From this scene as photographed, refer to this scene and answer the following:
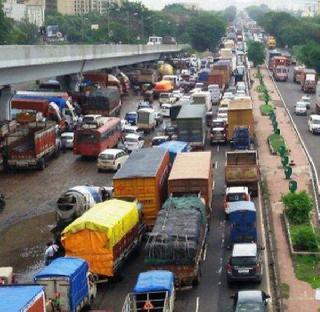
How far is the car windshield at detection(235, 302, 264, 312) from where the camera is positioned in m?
19.1

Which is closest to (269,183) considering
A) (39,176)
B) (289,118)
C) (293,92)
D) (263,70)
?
(39,176)

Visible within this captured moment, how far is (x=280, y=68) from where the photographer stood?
305 feet

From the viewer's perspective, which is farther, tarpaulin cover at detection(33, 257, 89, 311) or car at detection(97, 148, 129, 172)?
car at detection(97, 148, 129, 172)

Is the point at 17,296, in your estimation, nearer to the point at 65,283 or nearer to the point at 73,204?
the point at 65,283

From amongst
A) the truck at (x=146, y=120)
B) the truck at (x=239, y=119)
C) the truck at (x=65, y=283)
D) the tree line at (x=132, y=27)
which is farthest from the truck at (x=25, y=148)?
the tree line at (x=132, y=27)

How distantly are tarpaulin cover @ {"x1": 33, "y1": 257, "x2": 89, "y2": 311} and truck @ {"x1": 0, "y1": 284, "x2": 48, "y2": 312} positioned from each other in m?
2.64

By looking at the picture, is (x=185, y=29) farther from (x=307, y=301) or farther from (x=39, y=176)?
(x=307, y=301)

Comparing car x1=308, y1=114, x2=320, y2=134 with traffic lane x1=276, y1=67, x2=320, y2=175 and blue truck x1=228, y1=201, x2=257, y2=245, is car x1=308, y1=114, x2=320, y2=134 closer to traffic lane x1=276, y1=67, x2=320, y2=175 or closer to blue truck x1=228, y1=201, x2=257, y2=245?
traffic lane x1=276, y1=67, x2=320, y2=175

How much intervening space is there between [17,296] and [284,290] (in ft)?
29.4

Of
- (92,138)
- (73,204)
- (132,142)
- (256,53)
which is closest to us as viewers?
(73,204)

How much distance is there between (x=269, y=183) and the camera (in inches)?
1425

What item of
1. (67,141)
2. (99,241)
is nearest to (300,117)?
(67,141)

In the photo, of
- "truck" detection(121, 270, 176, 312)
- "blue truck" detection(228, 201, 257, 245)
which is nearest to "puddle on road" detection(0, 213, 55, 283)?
"truck" detection(121, 270, 176, 312)

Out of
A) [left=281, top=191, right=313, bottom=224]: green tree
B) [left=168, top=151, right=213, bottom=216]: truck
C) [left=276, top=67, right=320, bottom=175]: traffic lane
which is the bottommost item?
[left=276, top=67, right=320, bottom=175]: traffic lane
